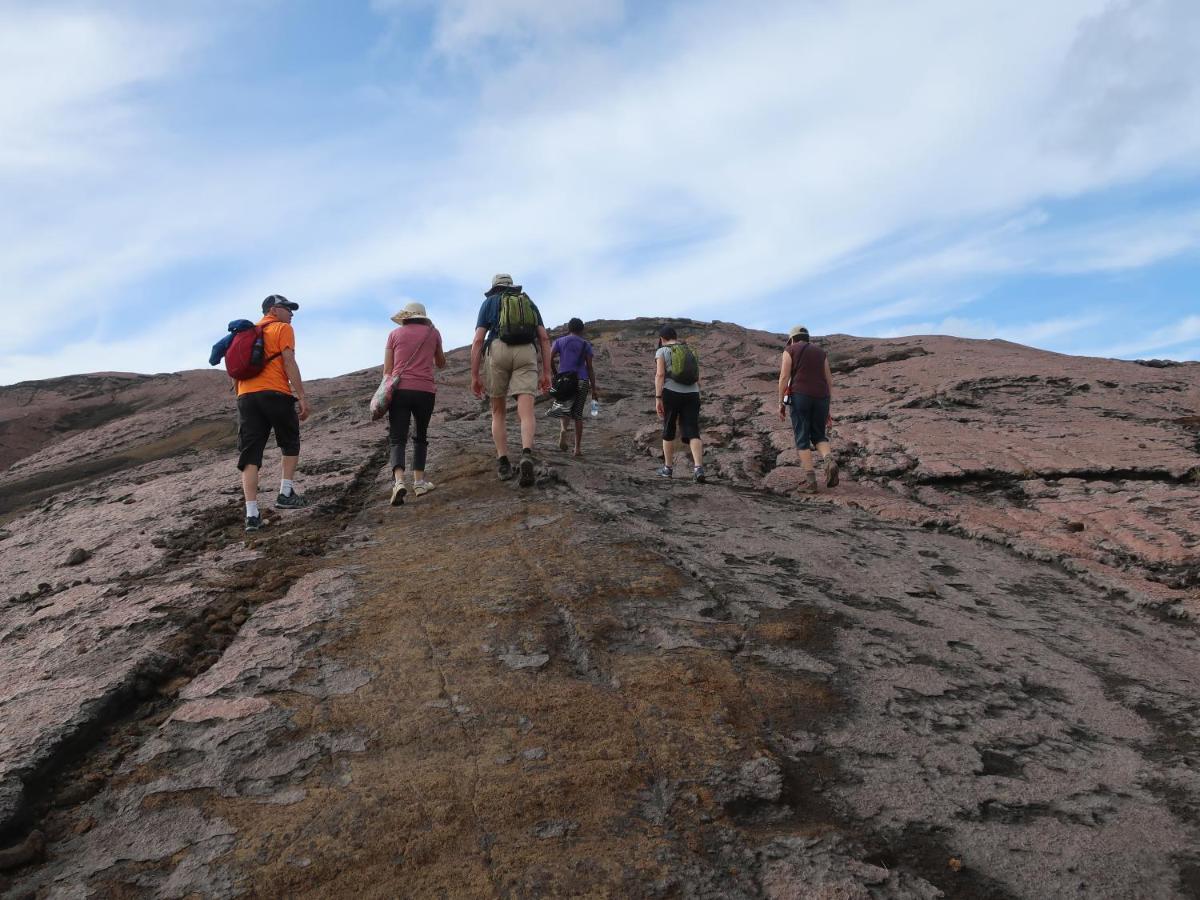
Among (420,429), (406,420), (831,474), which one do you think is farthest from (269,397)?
(831,474)

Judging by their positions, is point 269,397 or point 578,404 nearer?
point 269,397

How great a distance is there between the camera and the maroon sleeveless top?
7625 mm

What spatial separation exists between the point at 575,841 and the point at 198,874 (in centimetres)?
A: 102

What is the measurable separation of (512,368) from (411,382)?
0.87 meters

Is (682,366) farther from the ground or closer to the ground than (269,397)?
farther from the ground

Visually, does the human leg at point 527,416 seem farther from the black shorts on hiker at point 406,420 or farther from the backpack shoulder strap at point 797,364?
the backpack shoulder strap at point 797,364

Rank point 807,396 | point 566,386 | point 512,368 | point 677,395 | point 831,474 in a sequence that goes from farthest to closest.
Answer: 1. point 566,386
2. point 677,395
3. point 807,396
4. point 831,474
5. point 512,368

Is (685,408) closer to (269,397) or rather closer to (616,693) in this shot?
(269,397)

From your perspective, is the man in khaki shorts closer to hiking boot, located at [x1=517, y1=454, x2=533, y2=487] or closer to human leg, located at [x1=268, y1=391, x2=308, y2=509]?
hiking boot, located at [x1=517, y1=454, x2=533, y2=487]

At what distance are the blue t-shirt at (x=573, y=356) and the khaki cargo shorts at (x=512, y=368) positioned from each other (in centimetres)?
227

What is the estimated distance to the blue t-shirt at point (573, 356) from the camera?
9.12 metres

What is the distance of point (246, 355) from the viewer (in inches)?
236

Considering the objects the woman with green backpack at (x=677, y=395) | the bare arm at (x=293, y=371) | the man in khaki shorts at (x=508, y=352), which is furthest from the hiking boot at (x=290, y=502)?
the woman with green backpack at (x=677, y=395)

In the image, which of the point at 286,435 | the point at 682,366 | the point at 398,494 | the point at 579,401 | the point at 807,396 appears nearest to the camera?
the point at 398,494
